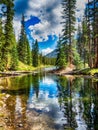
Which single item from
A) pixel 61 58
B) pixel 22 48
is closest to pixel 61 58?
pixel 61 58

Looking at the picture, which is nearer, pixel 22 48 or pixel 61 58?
pixel 61 58

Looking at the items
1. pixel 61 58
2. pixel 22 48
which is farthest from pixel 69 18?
pixel 22 48

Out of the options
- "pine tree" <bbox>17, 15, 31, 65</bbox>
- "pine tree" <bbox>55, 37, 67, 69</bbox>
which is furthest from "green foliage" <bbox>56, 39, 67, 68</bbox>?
"pine tree" <bbox>17, 15, 31, 65</bbox>

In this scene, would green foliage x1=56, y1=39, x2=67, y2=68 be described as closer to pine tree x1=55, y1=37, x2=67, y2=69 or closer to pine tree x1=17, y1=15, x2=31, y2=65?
pine tree x1=55, y1=37, x2=67, y2=69

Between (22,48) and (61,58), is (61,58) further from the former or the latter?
(22,48)

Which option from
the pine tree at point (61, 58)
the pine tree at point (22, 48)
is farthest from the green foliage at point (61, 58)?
the pine tree at point (22, 48)

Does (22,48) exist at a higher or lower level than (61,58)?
higher

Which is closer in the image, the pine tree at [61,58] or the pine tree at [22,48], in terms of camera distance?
the pine tree at [61,58]

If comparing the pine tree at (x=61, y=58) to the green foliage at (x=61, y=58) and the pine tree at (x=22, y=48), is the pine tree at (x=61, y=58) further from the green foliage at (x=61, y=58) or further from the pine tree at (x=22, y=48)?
the pine tree at (x=22, y=48)

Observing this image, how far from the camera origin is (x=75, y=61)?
53031 mm

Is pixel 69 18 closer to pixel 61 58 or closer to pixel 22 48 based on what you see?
pixel 61 58

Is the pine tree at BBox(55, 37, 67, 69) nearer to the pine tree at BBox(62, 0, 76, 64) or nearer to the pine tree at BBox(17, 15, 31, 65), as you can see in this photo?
the pine tree at BBox(62, 0, 76, 64)

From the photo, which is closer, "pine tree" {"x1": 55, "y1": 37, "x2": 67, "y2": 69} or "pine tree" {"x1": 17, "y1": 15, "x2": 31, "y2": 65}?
"pine tree" {"x1": 55, "y1": 37, "x2": 67, "y2": 69}

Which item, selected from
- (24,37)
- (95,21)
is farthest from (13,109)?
(24,37)
